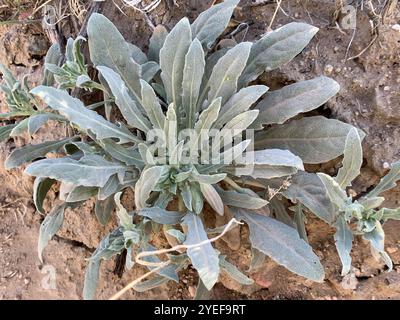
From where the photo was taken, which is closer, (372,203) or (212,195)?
(372,203)

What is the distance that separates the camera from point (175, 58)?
5.37 feet

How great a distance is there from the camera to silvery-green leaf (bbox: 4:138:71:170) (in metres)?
1.78

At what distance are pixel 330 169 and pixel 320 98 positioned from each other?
0.99 feet

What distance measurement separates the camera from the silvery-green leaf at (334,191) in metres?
1.44

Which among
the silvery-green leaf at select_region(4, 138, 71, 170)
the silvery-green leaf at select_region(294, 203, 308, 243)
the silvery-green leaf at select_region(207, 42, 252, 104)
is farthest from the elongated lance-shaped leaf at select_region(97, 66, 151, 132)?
the silvery-green leaf at select_region(294, 203, 308, 243)

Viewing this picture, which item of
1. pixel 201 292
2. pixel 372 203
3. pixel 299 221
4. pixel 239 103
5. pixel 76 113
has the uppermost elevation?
pixel 76 113

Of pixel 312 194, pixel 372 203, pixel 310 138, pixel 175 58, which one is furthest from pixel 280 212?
pixel 175 58

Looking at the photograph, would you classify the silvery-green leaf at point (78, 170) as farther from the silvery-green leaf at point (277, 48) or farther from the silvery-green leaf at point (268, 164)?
the silvery-green leaf at point (277, 48)

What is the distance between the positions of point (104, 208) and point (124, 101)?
416mm

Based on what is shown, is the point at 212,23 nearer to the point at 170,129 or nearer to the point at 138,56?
the point at 138,56

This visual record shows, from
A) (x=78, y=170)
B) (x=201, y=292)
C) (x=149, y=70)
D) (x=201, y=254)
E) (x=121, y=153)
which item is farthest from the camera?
(x=201, y=292)

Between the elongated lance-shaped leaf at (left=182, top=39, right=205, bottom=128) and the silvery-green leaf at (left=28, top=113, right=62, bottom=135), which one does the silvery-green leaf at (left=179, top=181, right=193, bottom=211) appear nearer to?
the elongated lance-shaped leaf at (left=182, top=39, right=205, bottom=128)

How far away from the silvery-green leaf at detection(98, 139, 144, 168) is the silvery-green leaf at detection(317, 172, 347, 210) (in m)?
0.55

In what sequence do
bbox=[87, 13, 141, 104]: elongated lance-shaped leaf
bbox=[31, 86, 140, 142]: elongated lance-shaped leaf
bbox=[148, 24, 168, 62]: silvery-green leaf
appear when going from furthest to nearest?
bbox=[148, 24, 168, 62]: silvery-green leaf → bbox=[87, 13, 141, 104]: elongated lance-shaped leaf → bbox=[31, 86, 140, 142]: elongated lance-shaped leaf
